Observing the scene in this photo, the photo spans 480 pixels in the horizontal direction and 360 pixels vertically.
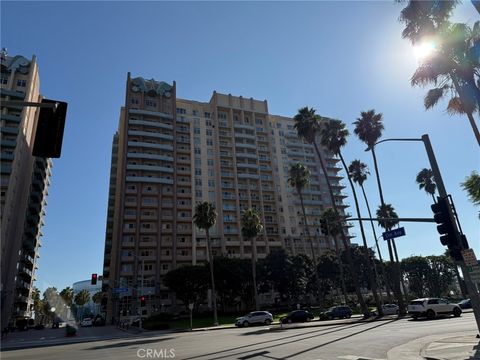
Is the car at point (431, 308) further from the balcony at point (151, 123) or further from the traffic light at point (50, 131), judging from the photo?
the balcony at point (151, 123)

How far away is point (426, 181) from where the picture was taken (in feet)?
191

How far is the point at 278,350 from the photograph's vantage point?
15.9 m

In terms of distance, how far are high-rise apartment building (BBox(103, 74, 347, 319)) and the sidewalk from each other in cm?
6532

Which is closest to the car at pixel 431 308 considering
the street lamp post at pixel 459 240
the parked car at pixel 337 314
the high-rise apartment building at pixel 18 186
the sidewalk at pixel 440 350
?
the parked car at pixel 337 314

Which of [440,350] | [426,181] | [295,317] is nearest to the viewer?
[440,350]

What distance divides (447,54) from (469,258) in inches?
411

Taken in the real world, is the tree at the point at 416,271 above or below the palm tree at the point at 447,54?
below

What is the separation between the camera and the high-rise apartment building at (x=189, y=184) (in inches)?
3108

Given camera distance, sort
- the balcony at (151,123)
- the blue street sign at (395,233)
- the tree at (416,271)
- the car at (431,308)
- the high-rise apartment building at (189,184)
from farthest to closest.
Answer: the tree at (416,271), the balcony at (151,123), the high-rise apartment building at (189,184), the car at (431,308), the blue street sign at (395,233)

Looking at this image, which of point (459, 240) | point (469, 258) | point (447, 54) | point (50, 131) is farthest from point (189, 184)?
point (50, 131)

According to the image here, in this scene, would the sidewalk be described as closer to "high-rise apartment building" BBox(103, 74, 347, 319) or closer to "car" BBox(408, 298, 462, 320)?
"car" BBox(408, 298, 462, 320)

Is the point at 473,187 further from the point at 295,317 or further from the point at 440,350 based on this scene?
the point at 295,317

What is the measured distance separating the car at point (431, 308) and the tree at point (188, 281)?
39196 mm

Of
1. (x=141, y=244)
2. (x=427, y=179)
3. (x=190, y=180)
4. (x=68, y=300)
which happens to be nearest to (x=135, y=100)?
(x=190, y=180)
